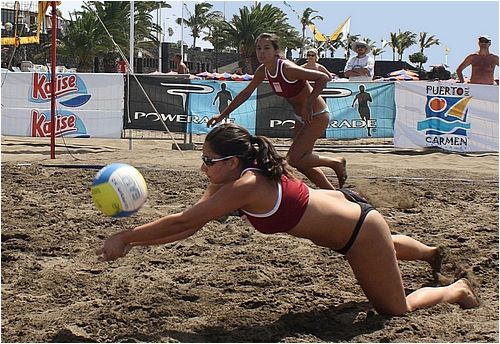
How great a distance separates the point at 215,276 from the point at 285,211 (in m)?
1.35

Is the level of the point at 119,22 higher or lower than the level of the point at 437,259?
higher

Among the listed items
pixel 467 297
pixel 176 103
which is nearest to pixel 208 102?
pixel 176 103

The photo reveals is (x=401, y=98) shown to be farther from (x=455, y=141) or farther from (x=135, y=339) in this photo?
(x=135, y=339)

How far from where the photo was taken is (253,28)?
5069 centimetres

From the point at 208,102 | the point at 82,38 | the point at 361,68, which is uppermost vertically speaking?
the point at 82,38

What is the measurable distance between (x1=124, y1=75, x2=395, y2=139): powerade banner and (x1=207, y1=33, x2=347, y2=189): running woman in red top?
6832 mm

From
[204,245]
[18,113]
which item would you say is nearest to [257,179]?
[204,245]

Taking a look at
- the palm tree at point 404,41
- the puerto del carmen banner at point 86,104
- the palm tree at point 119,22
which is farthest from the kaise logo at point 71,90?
the palm tree at point 404,41

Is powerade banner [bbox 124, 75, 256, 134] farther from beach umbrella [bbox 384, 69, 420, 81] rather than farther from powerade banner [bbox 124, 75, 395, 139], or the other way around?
beach umbrella [bbox 384, 69, 420, 81]

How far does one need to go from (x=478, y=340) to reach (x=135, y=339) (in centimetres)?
177

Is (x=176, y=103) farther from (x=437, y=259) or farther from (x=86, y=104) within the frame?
(x=437, y=259)

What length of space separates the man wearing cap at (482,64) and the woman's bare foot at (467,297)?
31.1ft

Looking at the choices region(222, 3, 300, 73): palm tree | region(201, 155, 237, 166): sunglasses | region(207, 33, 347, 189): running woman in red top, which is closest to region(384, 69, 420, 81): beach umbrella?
region(207, 33, 347, 189): running woman in red top

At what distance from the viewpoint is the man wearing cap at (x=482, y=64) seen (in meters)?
13.4
